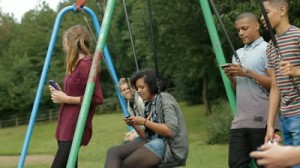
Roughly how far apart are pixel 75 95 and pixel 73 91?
0.13 feet

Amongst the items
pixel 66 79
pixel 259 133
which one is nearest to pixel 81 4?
pixel 66 79

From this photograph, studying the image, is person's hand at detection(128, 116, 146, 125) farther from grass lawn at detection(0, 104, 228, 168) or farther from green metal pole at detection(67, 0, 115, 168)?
grass lawn at detection(0, 104, 228, 168)

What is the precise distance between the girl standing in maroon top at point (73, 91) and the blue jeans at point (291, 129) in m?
1.61

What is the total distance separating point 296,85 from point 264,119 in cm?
67

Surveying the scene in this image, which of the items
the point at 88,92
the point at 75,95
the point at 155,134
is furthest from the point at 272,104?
the point at 75,95

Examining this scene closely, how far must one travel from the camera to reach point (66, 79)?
14.9 feet

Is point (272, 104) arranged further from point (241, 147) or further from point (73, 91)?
point (73, 91)

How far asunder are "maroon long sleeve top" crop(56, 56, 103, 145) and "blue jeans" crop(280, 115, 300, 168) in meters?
1.61

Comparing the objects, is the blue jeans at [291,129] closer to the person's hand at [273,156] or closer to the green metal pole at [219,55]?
the green metal pole at [219,55]

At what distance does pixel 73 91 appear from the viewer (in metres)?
4.50

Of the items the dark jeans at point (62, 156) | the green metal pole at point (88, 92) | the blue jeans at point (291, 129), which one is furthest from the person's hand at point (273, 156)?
the dark jeans at point (62, 156)

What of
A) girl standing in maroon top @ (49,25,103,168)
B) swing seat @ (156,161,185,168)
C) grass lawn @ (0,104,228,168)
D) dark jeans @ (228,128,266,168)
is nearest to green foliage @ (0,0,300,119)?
girl standing in maroon top @ (49,25,103,168)

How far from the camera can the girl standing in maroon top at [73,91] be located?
14.5 ft

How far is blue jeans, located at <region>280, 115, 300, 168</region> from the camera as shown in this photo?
3.40 meters
